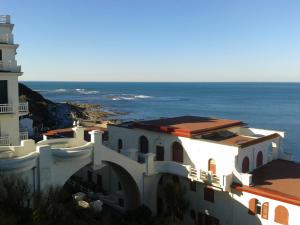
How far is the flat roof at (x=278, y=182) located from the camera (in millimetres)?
22723

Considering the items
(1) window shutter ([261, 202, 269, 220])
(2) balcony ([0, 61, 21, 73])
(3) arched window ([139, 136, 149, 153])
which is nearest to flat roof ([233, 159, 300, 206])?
(1) window shutter ([261, 202, 269, 220])

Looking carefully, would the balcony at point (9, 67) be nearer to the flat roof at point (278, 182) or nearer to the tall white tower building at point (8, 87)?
the tall white tower building at point (8, 87)

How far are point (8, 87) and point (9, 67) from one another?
137 cm

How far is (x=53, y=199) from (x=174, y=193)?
1004cm

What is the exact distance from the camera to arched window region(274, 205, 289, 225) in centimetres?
2244

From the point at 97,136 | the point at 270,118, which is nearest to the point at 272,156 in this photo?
the point at 97,136

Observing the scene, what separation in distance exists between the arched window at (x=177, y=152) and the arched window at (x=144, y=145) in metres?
2.64

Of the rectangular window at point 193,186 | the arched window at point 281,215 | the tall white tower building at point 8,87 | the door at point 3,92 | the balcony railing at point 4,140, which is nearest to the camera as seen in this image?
the arched window at point 281,215

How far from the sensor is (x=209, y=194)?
26.9 meters

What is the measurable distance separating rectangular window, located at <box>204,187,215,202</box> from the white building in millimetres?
74

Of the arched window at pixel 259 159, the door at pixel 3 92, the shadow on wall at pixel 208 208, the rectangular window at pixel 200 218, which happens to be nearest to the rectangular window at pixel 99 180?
the shadow on wall at pixel 208 208

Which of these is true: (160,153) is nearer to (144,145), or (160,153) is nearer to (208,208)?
(144,145)

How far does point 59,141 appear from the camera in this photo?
24641mm

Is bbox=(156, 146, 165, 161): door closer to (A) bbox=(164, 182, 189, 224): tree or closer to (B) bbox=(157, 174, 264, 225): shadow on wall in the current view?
(B) bbox=(157, 174, 264, 225): shadow on wall
